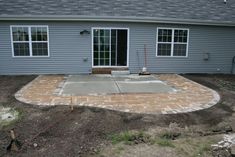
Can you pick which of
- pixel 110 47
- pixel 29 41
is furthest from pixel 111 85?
pixel 29 41

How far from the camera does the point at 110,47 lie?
11.3 metres

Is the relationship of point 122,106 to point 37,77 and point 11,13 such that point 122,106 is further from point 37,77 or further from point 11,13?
point 11,13

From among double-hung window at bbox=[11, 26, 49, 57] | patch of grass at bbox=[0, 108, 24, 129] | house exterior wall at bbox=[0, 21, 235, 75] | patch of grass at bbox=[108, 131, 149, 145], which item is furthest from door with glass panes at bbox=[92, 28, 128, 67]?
patch of grass at bbox=[108, 131, 149, 145]

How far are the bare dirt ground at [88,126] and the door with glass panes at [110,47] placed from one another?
17.0 feet

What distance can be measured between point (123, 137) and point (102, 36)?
Result: 7.22 m

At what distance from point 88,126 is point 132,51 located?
6.80m

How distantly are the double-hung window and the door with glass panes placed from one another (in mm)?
2214

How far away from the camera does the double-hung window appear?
10.6m

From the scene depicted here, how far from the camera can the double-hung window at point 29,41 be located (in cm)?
1057

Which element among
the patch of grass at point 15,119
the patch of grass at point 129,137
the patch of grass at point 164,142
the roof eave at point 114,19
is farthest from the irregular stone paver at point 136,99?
the roof eave at point 114,19

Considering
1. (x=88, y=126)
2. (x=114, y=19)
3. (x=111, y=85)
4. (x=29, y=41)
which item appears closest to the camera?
(x=88, y=126)

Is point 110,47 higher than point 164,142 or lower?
higher

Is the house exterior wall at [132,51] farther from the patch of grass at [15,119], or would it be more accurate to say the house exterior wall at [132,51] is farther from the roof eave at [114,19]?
the patch of grass at [15,119]

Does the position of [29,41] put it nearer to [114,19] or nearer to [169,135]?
[114,19]
